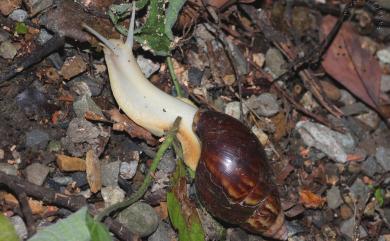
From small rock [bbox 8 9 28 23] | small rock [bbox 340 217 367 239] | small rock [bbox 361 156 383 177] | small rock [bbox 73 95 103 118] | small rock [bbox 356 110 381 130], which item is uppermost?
small rock [bbox 8 9 28 23]

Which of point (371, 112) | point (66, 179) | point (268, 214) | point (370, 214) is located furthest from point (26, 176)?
point (371, 112)

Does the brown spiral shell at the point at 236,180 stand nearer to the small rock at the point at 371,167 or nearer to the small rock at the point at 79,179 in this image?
the small rock at the point at 79,179

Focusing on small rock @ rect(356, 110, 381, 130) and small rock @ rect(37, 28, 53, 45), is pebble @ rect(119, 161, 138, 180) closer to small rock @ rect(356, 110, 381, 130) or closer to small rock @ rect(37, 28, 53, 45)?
small rock @ rect(37, 28, 53, 45)

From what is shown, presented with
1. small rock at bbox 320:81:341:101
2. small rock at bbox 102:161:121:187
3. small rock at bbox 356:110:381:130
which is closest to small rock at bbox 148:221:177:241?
small rock at bbox 102:161:121:187

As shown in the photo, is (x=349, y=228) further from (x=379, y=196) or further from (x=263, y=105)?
(x=263, y=105)

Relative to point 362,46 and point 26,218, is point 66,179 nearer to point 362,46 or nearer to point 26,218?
point 26,218

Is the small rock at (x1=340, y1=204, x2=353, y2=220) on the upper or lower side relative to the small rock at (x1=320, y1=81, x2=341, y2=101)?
lower

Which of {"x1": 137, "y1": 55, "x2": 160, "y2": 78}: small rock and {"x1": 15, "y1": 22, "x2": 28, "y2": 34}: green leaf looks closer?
{"x1": 15, "y1": 22, "x2": 28, "y2": 34}: green leaf
